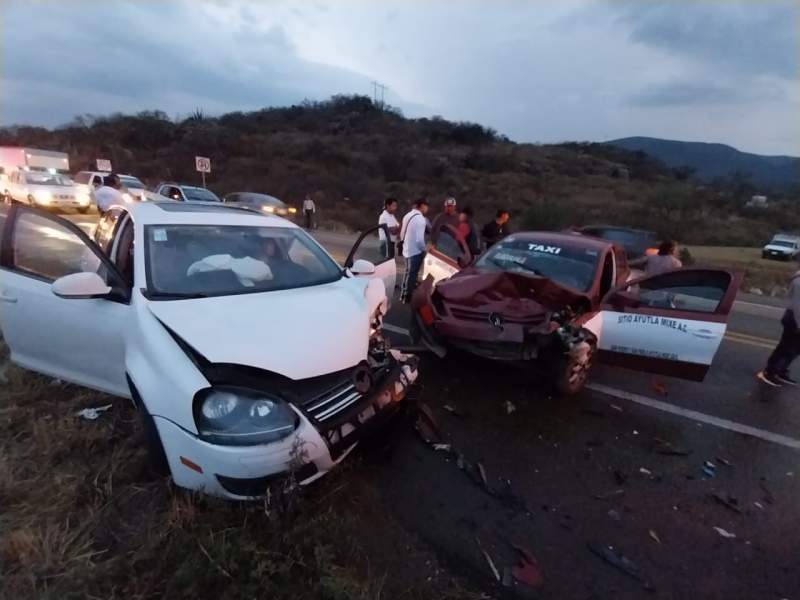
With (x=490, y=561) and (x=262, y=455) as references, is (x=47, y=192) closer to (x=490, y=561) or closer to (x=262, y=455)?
(x=262, y=455)

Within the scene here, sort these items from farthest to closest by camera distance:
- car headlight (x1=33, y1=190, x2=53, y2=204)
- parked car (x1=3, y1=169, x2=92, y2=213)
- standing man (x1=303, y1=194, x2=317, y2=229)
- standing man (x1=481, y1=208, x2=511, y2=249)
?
standing man (x1=303, y1=194, x2=317, y2=229) → parked car (x1=3, y1=169, x2=92, y2=213) → car headlight (x1=33, y1=190, x2=53, y2=204) → standing man (x1=481, y1=208, x2=511, y2=249)

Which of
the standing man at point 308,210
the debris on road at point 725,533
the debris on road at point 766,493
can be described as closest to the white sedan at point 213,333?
the debris on road at point 725,533

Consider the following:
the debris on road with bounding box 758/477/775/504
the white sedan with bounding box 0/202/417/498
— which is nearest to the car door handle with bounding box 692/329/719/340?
the debris on road with bounding box 758/477/775/504

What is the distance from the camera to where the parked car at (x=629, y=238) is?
11.0m

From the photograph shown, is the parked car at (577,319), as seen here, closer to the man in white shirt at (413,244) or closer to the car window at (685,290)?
the car window at (685,290)

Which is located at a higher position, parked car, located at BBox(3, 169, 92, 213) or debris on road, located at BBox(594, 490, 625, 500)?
debris on road, located at BBox(594, 490, 625, 500)

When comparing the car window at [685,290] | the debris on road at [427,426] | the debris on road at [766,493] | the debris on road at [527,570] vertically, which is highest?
the car window at [685,290]

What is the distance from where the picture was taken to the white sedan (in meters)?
2.35

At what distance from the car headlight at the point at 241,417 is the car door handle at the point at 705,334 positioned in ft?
12.3

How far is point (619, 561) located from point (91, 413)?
3.68 metres

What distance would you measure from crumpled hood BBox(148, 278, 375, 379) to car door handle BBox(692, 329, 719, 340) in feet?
10.2

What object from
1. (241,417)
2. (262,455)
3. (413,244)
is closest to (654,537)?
(262,455)

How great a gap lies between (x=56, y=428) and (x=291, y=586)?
224cm

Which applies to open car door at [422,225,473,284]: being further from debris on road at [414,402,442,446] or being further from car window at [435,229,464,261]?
debris on road at [414,402,442,446]
